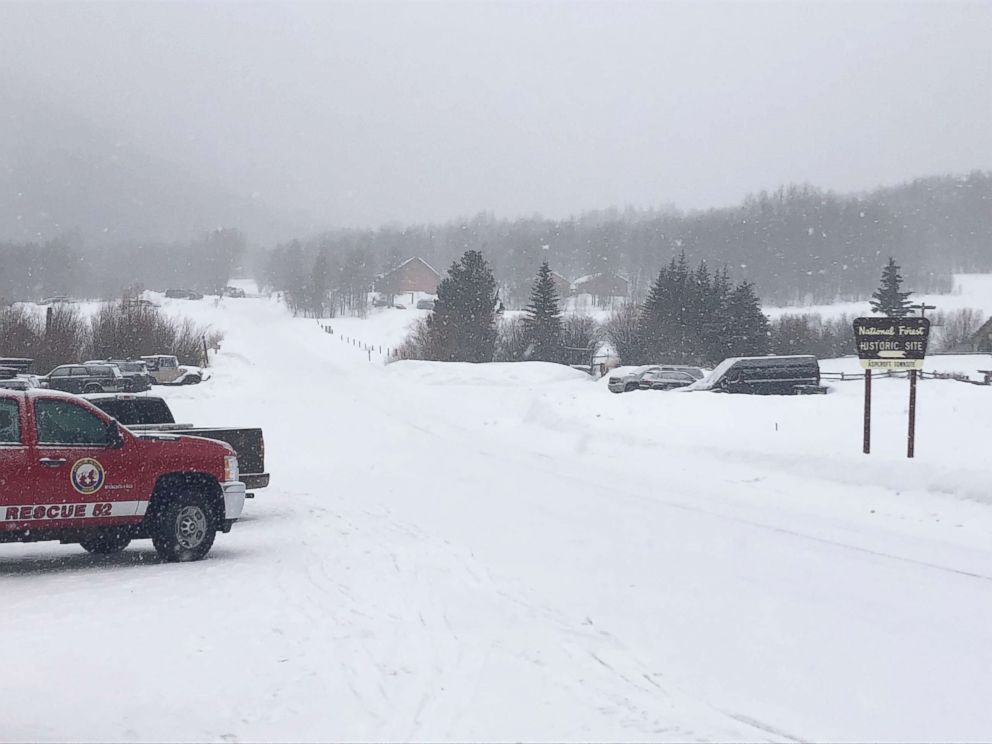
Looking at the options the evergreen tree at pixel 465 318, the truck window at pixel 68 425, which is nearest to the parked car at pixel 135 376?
Result: the evergreen tree at pixel 465 318

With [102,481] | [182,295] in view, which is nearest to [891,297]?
[102,481]

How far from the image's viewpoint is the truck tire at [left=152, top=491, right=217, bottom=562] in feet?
35.1

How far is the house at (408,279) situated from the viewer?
16338 cm

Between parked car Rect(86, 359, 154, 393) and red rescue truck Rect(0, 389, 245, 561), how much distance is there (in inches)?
1254

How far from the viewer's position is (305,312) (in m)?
157

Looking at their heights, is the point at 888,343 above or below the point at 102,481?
above

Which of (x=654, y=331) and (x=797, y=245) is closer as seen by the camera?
(x=654, y=331)

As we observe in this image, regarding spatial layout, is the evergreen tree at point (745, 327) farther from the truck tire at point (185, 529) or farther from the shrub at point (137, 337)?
the truck tire at point (185, 529)

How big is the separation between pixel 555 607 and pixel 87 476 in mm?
4983

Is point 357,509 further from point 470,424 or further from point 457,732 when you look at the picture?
point 470,424

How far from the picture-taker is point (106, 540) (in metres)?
10.4

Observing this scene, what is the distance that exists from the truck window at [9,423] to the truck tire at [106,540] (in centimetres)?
125

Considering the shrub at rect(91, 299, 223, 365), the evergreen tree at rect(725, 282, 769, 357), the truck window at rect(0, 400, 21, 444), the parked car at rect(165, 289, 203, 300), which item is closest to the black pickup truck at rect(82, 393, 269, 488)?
the truck window at rect(0, 400, 21, 444)

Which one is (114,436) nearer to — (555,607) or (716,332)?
(555,607)
